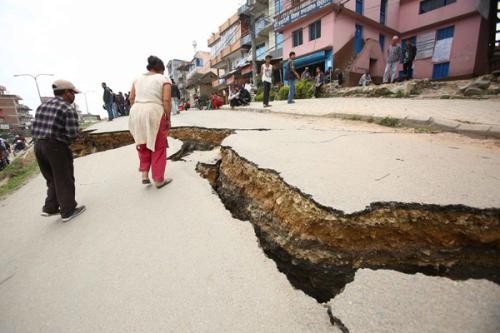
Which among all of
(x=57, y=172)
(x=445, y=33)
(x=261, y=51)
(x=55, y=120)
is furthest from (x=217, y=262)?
(x=261, y=51)

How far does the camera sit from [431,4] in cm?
1647

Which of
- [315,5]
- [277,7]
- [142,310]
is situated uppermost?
[277,7]

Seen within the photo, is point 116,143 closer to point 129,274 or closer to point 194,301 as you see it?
point 129,274

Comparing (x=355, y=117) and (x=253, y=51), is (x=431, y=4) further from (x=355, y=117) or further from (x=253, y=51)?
(x=355, y=117)

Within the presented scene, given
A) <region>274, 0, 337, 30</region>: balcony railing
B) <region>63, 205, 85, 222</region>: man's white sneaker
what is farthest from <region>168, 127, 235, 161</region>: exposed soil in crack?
<region>274, 0, 337, 30</region>: balcony railing

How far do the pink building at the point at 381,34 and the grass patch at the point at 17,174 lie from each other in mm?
15551

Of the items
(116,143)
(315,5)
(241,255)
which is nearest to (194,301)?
(241,255)

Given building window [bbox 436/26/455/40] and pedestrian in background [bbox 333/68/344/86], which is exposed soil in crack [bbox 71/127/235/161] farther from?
building window [bbox 436/26/455/40]

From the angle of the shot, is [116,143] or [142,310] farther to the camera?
[116,143]

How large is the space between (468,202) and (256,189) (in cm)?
170

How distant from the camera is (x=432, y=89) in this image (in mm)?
8156

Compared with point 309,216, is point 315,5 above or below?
above

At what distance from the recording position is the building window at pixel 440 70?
52.5 feet

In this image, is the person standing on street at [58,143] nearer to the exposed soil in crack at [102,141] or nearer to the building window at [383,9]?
the exposed soil in crack at [102,141]
